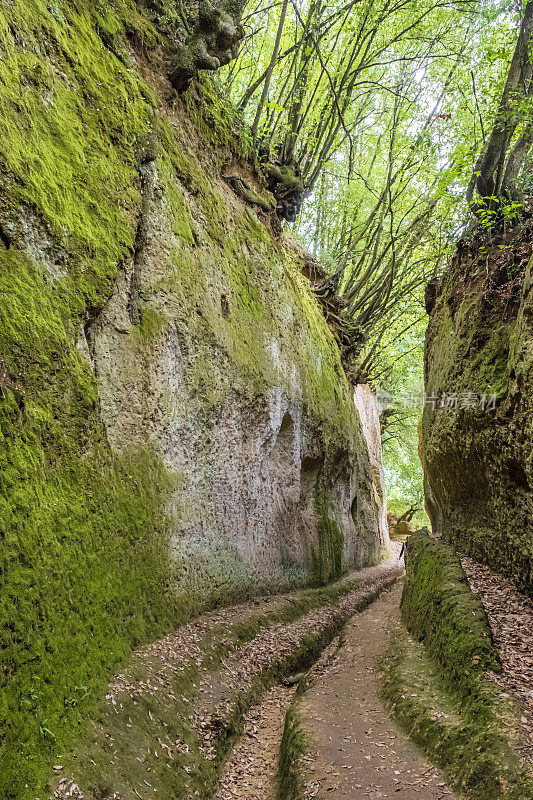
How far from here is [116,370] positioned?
570 cm

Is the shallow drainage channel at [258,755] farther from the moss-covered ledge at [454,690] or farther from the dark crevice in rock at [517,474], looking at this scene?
the dark crevice in rock at [517,474]

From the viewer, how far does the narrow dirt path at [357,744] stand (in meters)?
4.20

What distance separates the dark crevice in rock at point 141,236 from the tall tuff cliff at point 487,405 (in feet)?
17.2

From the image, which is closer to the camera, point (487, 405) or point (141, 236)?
point (141, 236)

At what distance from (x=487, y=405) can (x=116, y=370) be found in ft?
19.3

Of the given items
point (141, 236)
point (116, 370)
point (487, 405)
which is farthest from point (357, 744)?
point (141, 236)

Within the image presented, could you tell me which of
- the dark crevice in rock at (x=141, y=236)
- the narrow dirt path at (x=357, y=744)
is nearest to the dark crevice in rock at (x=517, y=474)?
the narrow dirt path at (x=357, y=744)

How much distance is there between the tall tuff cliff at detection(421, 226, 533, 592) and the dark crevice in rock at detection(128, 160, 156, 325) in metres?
5.25

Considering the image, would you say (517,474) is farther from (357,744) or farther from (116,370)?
(116,370)

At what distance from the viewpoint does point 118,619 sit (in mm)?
5086

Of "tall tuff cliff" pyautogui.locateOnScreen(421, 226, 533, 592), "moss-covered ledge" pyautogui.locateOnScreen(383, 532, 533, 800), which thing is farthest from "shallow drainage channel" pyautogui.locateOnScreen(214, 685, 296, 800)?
"tall tuff cliff" pyautogui.locateOnScreen(421, 226, 533, 592)

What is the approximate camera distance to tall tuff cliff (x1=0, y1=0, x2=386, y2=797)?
160 inches

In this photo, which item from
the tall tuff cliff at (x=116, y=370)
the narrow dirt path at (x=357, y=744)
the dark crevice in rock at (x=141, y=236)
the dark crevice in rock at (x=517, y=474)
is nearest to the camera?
the tall tuff cliff at (x=116, y=370)

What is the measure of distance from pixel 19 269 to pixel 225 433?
449 cm
